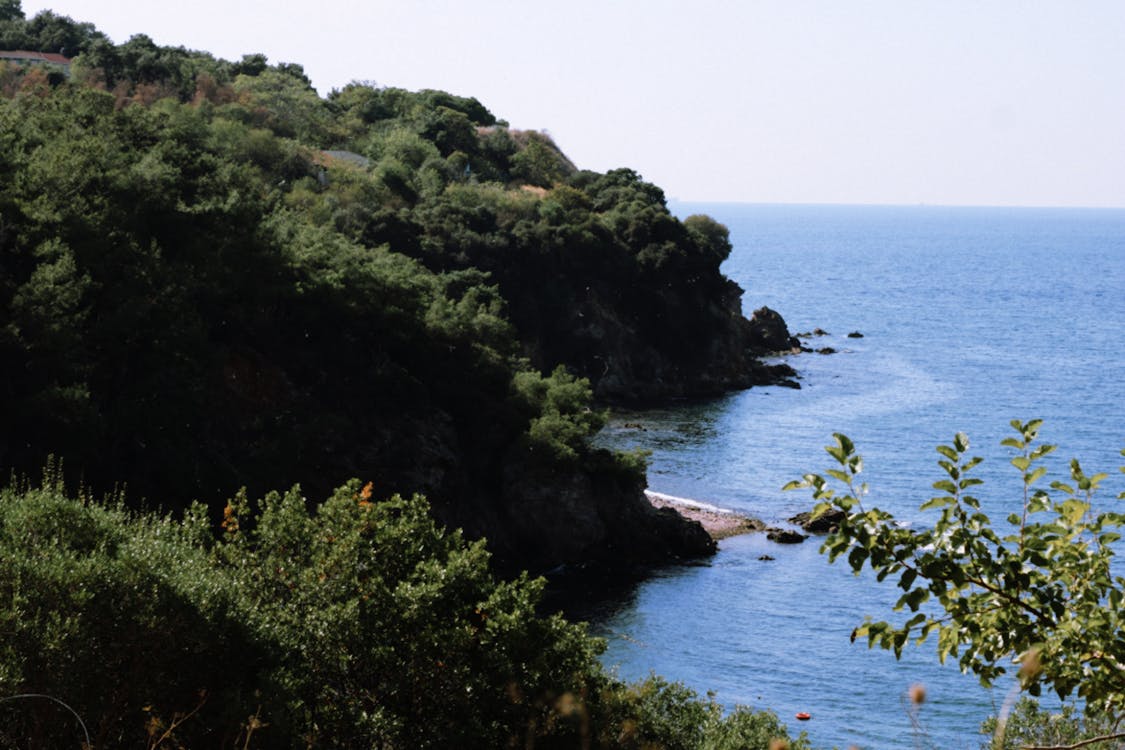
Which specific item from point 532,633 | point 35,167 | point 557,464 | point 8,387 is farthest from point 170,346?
point 532,633

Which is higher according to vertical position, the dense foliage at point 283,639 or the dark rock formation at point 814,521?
the dense foliage at point 283,639

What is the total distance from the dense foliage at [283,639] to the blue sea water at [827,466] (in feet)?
Result: 28.7

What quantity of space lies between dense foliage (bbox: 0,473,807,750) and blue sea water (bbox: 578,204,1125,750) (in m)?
8.76

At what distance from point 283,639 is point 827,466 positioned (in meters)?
52.0

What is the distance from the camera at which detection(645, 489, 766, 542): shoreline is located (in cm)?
5397

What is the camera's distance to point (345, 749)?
1502 cm

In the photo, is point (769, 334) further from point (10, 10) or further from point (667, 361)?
point (10, 10)

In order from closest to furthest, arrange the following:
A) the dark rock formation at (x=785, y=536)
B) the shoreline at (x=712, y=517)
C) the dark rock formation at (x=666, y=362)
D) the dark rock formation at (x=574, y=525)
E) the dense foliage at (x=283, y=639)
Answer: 1. the dense foliage at (x=283, y=639)
2. the dark rock formation at (x=574, y=525)
3. the dark rock formation at (x=785, y=536)
4. the shoreline at (x=712, y=517)
5. the dark rock formation at (x=666, y=362)

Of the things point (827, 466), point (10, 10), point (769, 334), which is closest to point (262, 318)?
point (827, 466)

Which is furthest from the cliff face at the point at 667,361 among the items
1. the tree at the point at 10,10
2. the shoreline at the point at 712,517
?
the tree at the point at 10,10

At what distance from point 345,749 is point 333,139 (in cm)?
8737

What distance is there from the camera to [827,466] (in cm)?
6438

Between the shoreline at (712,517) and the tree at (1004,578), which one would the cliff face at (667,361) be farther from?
the tree at (1004,578)

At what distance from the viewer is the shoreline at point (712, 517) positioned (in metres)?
54.0
